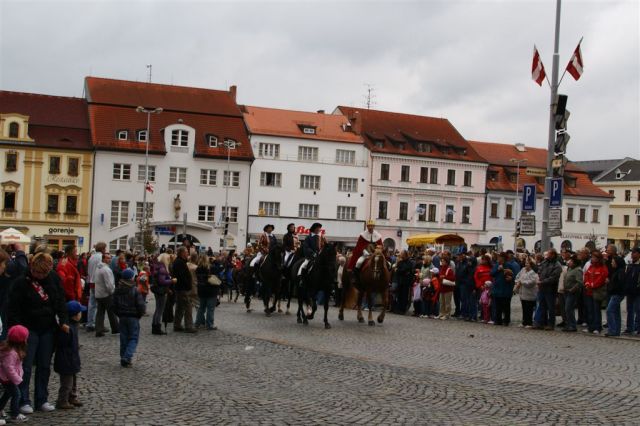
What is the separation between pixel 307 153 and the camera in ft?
255

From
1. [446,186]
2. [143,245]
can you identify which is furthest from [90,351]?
[446,186]

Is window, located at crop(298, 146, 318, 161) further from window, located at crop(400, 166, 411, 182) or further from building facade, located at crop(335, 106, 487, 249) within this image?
window, located at crop(400, 166, 411, 182)

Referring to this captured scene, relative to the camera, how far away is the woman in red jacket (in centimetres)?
2048

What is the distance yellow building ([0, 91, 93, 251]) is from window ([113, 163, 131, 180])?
6.29 feet

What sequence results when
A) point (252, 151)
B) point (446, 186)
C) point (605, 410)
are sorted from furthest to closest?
point (446, 186)
point (252, 151)
point (605, 410)

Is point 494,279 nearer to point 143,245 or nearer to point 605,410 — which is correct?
point 605,410

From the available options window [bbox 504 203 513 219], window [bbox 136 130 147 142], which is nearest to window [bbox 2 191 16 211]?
window [bbox 136 130 147 142]

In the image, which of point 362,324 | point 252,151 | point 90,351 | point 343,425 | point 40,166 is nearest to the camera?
point 343,425

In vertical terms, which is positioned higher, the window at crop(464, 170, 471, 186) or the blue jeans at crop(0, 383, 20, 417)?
the window at crop(464, 170, 471, 186)

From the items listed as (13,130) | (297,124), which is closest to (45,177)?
(13,130)

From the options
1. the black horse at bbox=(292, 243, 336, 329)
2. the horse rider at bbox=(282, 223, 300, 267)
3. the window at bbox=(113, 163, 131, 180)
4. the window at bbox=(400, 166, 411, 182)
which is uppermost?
the window at bbox=(400, 166, 411, 182)

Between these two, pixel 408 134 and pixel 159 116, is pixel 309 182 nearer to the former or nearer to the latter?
pixel 408 134

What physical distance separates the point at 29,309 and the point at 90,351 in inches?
245

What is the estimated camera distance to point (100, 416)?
32.1ft
